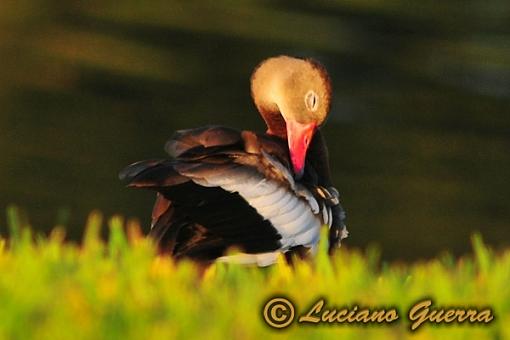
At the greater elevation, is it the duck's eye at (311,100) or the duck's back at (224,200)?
the duck's eye at (311,100)

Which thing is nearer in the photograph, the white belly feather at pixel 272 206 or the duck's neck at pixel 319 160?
the white belly feather at pixel 272 206

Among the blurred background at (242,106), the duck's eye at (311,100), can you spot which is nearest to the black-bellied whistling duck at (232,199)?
the duck's eye at (311,100)

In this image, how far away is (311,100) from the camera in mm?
6012

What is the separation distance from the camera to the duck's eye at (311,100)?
600 centimetres

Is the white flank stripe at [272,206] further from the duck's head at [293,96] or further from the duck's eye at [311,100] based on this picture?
the duck's eye at [311,100]

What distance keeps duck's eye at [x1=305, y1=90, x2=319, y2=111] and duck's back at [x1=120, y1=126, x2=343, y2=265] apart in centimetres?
81

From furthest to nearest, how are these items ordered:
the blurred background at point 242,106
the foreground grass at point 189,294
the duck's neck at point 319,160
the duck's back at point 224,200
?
the blurred background at point 242,106 < the duck's neck at point 319,160 < the duck's back at point 224,200 < the foreground grass at point 189,294

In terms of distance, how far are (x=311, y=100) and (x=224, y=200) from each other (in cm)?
126

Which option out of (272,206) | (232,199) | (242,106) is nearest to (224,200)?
(232,199)

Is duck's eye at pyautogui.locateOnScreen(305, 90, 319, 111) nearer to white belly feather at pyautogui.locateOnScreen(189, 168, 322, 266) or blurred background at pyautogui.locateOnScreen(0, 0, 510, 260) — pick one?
white belly feather at pyautogui.locateOnScreen(189, 168, 322, 266)

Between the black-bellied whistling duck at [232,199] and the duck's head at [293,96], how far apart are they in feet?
1.53

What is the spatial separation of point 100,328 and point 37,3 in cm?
876

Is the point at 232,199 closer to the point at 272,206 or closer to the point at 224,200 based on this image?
the point at 224,200

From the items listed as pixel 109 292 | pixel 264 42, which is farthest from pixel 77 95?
pixel 109 292
